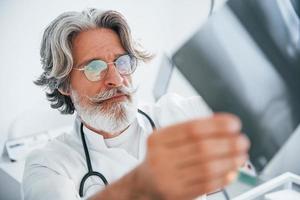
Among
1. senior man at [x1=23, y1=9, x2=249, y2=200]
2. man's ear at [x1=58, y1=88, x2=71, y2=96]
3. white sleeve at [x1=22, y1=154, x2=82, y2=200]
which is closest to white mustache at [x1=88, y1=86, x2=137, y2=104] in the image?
senior man at [x1=23, y1=9, x2=249, y2=200]

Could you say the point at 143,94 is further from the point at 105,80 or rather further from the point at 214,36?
the point at 105,80

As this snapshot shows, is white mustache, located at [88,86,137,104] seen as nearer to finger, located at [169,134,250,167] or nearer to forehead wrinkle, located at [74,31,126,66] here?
forehead wrinkle, located at [74,31,126,66]

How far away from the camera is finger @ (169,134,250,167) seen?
402 millimetres

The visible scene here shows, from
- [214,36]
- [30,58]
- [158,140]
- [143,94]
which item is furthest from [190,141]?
[143,94]

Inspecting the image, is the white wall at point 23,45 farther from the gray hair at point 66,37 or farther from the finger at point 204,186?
the finger at point 204,186

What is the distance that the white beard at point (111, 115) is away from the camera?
3.54 ft

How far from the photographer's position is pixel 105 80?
1.07 meters

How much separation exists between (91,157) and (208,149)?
27.7 inches

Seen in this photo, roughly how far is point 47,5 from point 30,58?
180mm

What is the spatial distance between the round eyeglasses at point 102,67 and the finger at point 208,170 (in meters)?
0.69

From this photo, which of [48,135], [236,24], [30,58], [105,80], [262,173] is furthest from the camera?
[262,173]

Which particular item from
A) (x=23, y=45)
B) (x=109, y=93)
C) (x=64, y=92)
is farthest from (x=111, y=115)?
(x=23, y=45)

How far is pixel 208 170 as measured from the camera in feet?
1.32

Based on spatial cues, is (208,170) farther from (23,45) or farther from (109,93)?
(23,45)
